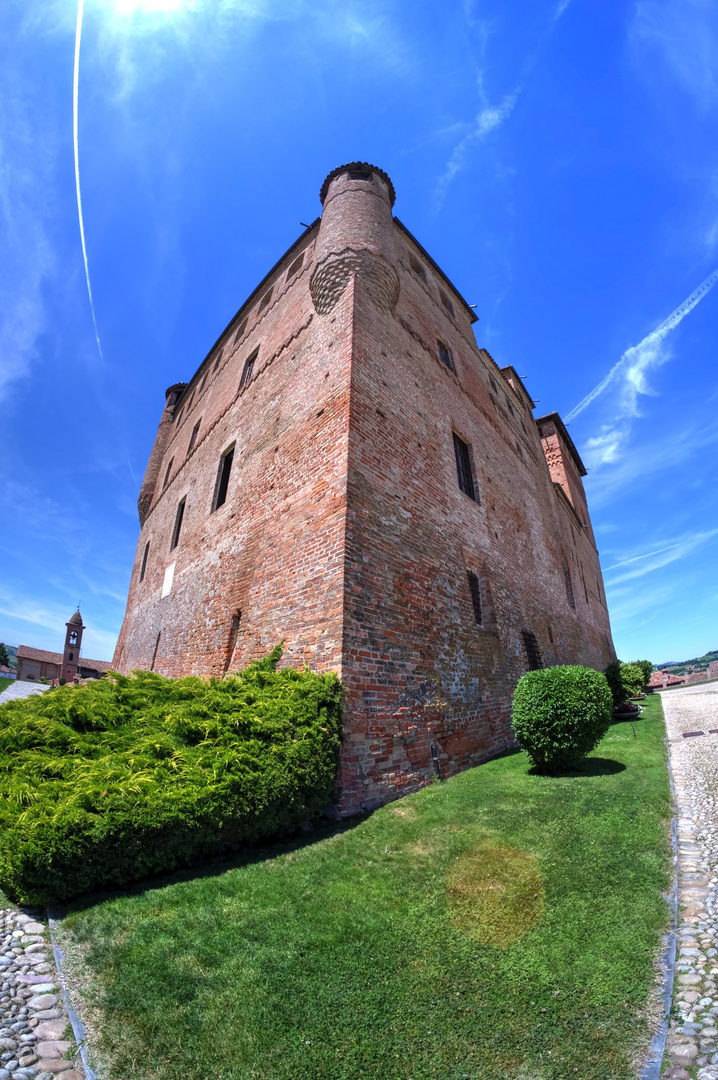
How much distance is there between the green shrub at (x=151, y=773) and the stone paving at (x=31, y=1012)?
0.26 m

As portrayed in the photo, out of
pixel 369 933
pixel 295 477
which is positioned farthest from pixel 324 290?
pixel 369 933

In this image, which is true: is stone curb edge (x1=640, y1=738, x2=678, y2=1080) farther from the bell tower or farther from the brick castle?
the bell tower

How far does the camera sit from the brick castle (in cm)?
575

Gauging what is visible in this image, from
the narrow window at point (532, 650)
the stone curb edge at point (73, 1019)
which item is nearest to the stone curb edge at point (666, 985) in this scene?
the stone curb edge at point (73, 1019)

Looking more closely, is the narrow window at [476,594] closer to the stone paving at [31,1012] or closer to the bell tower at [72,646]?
the stone paving at [31,1012]

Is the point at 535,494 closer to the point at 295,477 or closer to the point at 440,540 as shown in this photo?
the point at 440,540

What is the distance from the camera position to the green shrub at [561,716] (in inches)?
241

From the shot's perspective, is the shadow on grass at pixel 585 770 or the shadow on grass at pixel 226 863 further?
the shadow on grass at pixel 585 770

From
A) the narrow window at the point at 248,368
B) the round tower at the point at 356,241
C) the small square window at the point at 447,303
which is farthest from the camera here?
the small square window at the point at 447,303

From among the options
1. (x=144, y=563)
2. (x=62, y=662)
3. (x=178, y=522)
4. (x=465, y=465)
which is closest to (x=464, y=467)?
(x=465, y=465)

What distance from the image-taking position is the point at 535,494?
Result: 15773 mm

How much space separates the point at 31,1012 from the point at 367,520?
5.00 metres

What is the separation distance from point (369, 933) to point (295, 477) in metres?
5.70

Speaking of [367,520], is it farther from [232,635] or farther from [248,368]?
[248,368]
